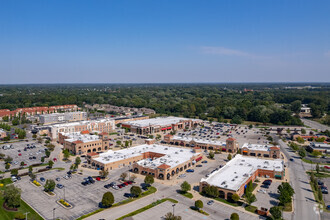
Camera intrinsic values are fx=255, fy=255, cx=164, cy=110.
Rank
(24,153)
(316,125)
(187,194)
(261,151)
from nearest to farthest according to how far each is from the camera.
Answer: (187,194)
(261,151)
(24,153)
(316,125)

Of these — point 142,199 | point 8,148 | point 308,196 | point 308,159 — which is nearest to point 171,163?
point 142,199

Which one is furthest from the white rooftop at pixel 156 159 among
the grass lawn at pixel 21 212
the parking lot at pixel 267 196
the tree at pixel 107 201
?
the grass lawn at pixel 21 212

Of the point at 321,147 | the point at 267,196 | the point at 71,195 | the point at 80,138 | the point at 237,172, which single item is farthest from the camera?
the point at 80,138

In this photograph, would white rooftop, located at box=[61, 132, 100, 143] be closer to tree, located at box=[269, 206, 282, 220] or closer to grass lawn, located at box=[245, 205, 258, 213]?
grass lawn, located at box=[245, 205, 258, 213]

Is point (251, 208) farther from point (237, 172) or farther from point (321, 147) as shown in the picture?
point (321, 147)

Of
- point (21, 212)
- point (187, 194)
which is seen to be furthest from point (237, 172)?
point (21, 212)

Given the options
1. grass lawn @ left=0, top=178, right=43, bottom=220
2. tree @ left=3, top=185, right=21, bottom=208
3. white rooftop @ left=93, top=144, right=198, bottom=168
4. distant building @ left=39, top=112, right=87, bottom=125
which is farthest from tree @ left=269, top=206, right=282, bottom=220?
distant building @ left=39, top=112, right=87, bottom=125
